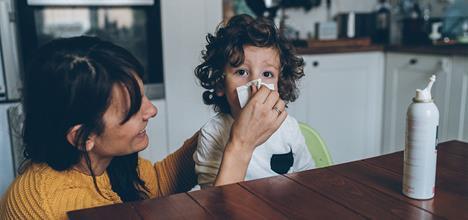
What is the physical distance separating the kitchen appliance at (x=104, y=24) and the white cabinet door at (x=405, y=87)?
4.67ft

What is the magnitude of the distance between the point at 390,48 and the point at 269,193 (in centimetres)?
229

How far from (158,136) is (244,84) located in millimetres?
1200

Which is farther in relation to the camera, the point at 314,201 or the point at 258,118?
the point at 258,118

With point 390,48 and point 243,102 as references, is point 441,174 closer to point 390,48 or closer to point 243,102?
point 243,102

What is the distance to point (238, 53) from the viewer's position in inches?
50.8

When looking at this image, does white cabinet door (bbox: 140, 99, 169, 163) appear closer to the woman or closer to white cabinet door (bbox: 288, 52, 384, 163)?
white cabinet door (bbox: 288, 52, 384, 163)

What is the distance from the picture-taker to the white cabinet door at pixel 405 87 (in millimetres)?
2557

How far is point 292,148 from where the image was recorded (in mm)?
1297

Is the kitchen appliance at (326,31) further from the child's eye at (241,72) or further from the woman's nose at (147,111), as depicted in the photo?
the woman's nose at (147,111)

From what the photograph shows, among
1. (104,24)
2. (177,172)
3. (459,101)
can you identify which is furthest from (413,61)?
(177,172)

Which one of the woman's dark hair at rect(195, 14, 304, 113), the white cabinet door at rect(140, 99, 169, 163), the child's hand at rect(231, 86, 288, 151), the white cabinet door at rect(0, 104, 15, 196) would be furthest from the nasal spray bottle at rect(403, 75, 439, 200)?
the white cabinet door at rect(0, 104, 15, 196)

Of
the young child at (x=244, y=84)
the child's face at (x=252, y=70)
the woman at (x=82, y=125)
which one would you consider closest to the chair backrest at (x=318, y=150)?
the young child at (x=244, y=84)

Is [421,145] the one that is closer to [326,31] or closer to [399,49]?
[399,49]

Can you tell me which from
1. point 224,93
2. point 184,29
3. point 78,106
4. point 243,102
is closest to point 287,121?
point 224,93
